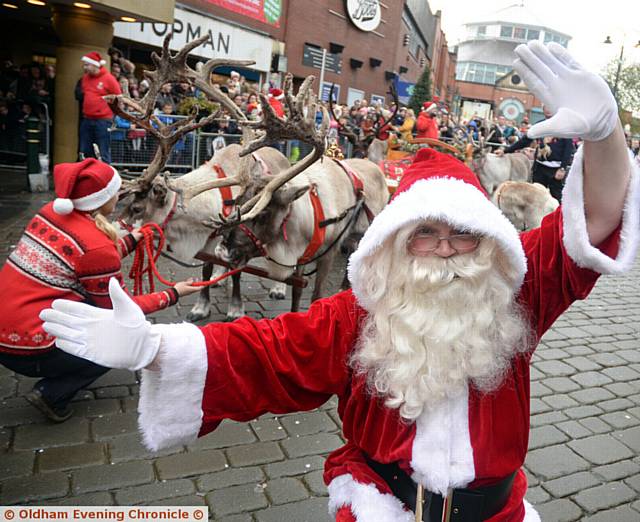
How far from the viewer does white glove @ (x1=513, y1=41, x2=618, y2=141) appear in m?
1.62

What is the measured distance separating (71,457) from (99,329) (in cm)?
223

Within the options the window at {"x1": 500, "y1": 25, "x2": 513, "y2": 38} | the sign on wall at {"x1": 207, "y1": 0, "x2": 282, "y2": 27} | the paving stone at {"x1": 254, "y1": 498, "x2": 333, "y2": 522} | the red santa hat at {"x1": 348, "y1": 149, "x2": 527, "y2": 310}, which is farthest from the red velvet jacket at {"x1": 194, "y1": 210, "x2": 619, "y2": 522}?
the window at {"x1": 500, "y1": 25, "x2": 513, "y2": 38}

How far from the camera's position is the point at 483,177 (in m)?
14.1

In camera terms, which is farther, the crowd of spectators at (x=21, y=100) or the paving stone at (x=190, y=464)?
the crowd of spectators at (x=21, y=100)

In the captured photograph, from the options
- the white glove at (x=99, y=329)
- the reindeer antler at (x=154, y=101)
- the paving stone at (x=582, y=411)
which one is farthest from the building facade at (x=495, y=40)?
the white glove at (x=99, y=329)

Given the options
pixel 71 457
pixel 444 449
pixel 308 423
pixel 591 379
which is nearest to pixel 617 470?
pixel 591 379

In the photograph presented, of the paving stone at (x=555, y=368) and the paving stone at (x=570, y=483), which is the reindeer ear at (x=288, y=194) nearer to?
the paving stone at (x=555, y=368)

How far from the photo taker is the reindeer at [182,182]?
16.3 feet

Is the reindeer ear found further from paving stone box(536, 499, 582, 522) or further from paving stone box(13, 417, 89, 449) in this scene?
paving stone box(536, 499, 582, 522)

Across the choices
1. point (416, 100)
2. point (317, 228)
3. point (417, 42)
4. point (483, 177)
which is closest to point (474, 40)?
point (417, 42)

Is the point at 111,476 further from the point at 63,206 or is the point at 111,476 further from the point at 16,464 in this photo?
the point at 63,206

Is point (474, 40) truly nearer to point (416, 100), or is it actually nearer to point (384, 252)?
point (416, 100)

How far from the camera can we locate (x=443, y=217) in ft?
6.49

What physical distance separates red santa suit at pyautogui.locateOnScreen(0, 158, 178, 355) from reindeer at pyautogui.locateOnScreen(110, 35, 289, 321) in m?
1.21
